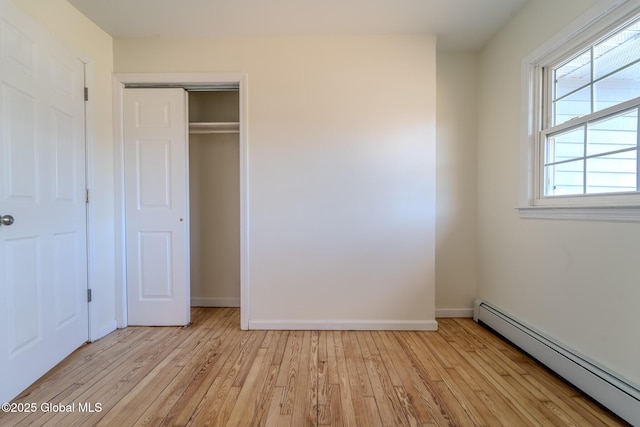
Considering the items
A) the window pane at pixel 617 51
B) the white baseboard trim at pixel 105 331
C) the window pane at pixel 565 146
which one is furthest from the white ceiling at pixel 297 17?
the white baseboard trim at pixel 105 331

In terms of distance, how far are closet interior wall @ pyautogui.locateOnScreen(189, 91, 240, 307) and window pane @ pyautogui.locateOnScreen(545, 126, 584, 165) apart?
2811mm

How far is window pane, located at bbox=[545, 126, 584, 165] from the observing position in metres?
1.84

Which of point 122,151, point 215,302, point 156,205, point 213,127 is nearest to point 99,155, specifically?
point 122,151

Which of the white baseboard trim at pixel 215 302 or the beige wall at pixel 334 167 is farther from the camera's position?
the white baseboard trim at pixel 215 302

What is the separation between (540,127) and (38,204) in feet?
11.3

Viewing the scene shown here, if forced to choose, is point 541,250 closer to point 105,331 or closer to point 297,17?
point 297,17

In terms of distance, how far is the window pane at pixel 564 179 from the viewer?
1.84m

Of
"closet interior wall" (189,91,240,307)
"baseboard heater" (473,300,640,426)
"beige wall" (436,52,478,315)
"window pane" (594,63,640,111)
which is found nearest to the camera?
"baseboard heater" (473,300,640,426)

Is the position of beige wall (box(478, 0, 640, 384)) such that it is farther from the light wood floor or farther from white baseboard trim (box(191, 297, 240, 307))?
white baseboard trim (box(191, 297, 240, 307))

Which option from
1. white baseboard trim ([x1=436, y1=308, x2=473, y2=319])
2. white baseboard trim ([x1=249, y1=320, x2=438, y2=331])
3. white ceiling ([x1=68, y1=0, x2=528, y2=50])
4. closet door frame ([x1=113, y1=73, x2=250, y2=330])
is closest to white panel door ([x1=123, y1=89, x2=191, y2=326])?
closet door frame ([x1=113, y1=73, x2=250, y2=330])

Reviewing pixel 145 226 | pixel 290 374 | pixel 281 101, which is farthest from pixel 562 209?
pixel 145 226

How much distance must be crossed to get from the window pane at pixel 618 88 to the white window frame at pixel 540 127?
27 cm

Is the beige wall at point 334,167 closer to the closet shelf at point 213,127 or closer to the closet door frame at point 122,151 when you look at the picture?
the closet door frame at point 122,151

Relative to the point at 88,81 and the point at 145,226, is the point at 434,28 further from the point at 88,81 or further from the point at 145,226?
the point at 145,226
